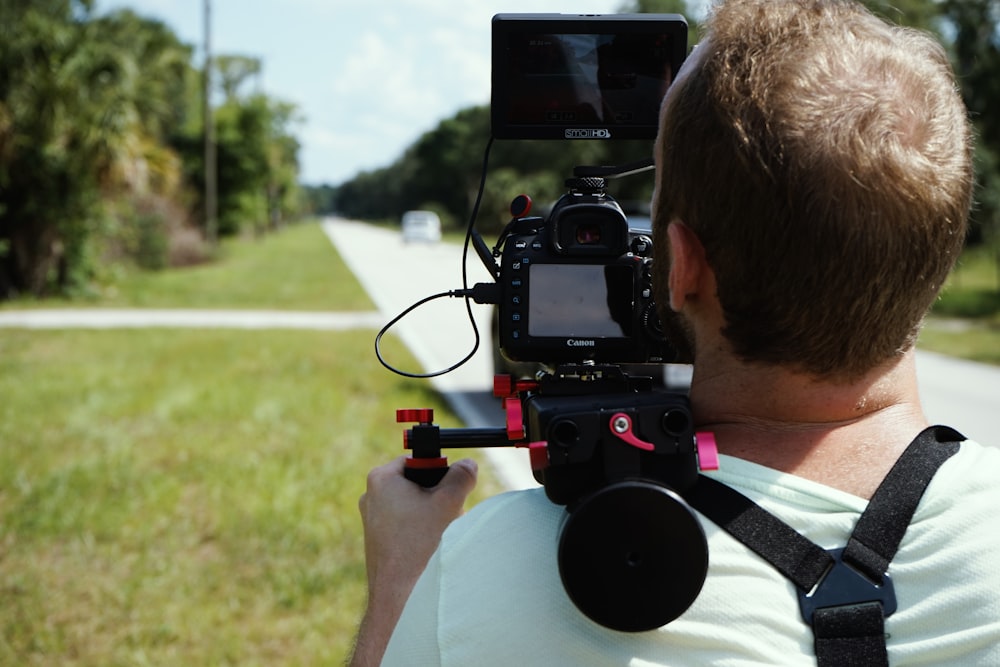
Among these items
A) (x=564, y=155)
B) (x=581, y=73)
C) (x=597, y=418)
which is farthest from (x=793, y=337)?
(x=564, y=155)

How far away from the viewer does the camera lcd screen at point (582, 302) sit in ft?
5.64

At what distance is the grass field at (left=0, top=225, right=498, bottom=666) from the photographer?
4.16 metres

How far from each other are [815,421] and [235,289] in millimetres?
20761

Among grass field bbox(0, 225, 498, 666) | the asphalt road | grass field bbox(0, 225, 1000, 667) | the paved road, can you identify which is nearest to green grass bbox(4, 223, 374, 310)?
the paved road

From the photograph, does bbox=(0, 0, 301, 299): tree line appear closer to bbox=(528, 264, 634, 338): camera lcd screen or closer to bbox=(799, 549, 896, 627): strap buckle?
bbox=(528, 264, 634, 338): camera lcd screen

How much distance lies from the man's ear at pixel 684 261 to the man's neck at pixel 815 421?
10 centimetres

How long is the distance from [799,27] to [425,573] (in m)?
0.80

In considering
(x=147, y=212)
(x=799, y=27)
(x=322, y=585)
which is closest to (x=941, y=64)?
(x=799, y=27)

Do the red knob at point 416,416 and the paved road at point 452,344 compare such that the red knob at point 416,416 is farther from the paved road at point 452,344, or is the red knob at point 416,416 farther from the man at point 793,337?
the paved road at point 452,344

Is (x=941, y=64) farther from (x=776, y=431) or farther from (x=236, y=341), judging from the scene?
(x=236, y=341)

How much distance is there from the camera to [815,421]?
1.28m

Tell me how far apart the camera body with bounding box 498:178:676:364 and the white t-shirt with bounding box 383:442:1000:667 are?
0.51m

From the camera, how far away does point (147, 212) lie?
1000 inches

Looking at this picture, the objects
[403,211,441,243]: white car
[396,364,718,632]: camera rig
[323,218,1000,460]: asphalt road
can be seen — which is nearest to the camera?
[396,364,718,632]: camera rig
